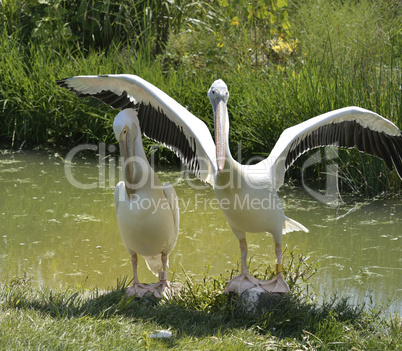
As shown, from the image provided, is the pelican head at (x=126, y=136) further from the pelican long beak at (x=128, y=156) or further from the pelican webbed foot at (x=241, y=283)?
the pelican webbed foot at (x=241, y=283)

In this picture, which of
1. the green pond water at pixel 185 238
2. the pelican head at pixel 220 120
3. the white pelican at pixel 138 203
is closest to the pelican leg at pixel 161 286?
the white pelican at pixel 138 203

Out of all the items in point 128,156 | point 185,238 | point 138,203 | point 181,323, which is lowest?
point 181,323

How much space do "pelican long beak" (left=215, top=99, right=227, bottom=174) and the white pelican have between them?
0.55 metres

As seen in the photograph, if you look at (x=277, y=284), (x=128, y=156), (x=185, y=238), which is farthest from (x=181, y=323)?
(x=185, y=238)

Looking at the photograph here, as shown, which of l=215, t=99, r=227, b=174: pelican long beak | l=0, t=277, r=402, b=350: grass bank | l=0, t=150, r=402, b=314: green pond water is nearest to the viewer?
l=0, t=277, r=402, b=350: grass bank

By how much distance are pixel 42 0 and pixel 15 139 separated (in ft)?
7.53

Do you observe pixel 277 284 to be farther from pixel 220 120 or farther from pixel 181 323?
pixel 220 120

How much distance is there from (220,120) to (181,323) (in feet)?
4.03

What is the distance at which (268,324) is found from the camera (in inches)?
136

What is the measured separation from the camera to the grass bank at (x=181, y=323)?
3.06 meters

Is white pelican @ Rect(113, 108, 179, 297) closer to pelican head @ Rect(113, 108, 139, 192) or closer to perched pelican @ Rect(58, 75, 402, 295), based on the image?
pelican head @ Rect(113, 108, 139, 192)

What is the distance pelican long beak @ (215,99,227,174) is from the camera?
137 inches

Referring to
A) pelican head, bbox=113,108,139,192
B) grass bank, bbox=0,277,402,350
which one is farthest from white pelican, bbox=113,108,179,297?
grass bank, bbox=0,277,402,350

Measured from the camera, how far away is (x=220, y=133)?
355 cm
